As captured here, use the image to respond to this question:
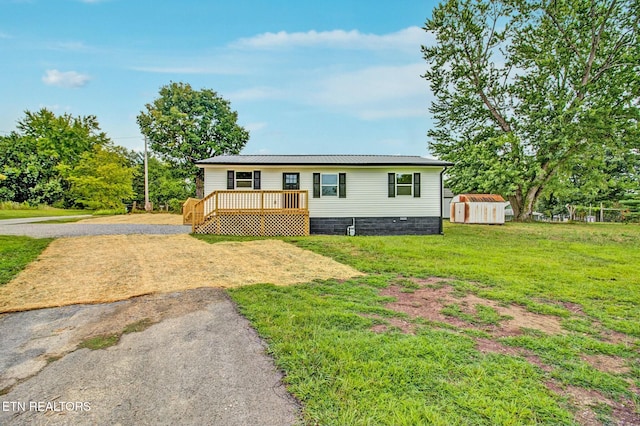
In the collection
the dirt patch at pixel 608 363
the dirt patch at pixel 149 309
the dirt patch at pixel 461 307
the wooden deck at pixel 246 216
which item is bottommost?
the dirt patch at pixel 608 363

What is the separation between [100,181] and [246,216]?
18.0 meters

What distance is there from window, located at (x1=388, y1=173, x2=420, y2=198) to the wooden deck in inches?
162

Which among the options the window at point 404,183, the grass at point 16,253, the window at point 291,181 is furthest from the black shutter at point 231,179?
the window at point 404,183

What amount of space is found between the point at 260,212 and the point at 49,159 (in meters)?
25.7

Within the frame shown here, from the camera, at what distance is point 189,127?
A: 94.0ft

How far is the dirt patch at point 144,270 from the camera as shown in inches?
190

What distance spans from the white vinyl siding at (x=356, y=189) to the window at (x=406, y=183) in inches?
6.7

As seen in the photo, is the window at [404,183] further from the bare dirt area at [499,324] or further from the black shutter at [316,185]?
the bare dirt area at [499,324]

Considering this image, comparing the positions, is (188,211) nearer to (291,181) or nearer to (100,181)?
(291,181)

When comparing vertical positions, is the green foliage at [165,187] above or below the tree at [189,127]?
below

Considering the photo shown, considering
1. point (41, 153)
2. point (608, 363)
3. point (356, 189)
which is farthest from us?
point (41, 153)

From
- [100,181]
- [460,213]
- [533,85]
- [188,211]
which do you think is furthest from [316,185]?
[100,181]

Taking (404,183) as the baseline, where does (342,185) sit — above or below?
below

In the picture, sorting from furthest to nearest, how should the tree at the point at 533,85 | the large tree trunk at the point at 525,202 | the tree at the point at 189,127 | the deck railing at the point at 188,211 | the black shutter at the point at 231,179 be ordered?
the tree at the point at 189,127 < the large tree trunk at the point at 525,202 < the tree at the point at 533,85 < the deck railing at the point at 188,211 < the black shutter at the point at 231,179
